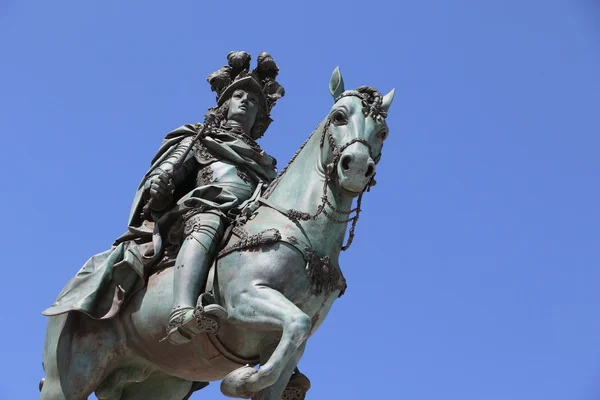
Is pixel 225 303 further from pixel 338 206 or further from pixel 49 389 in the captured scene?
pixel 49 389

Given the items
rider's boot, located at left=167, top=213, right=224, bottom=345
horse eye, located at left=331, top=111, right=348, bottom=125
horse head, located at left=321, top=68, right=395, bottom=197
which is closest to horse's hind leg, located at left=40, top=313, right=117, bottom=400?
rider's boot, located at left=167, top=213, right=224, bottom=345

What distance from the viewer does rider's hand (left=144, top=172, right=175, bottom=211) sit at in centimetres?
1339

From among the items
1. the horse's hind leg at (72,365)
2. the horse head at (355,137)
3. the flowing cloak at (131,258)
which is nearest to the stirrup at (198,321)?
the flowing cloak at (131,258)

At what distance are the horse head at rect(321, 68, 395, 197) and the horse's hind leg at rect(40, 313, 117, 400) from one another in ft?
11.5

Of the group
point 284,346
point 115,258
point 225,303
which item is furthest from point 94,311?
point 284,346

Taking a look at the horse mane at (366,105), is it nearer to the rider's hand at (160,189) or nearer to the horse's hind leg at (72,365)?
the rider's hand at (160,189)

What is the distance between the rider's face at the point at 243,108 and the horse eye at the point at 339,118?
7.62 ft

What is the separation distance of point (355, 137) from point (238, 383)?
2.87 meters

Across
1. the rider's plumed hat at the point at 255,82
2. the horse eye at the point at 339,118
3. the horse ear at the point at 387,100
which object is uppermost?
the rider's plumed hat at the point at 255,82

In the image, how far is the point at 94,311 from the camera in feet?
43.4

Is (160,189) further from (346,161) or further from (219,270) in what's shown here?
(346,161)

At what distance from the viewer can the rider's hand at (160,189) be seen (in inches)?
527

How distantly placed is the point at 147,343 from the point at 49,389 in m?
1.31

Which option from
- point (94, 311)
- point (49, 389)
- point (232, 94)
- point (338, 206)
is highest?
point (232, 94)
